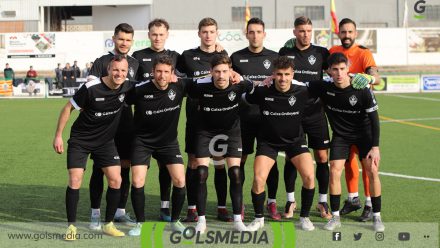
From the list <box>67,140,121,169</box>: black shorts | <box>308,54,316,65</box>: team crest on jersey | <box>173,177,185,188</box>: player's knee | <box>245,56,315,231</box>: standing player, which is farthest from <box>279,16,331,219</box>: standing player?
<box>67,140,121,169</box>: black shorts

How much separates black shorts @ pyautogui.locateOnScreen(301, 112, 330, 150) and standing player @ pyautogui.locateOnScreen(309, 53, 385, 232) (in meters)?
0.27

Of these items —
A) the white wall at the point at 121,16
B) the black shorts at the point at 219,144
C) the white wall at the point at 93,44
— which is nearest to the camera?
the black shorts at the point at 219,144

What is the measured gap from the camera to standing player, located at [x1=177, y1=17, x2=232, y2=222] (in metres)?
7.54

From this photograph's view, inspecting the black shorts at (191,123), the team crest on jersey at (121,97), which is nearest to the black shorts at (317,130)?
the black shorts at (191,123)

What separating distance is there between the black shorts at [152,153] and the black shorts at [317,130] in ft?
5.38

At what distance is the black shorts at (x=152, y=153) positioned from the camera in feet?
23.1

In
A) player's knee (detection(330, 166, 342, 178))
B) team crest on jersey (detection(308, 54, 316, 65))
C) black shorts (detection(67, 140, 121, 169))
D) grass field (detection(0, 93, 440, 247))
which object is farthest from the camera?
grass field (detection(0, 93, 440, 247))

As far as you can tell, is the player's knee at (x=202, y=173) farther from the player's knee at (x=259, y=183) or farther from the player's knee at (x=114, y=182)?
the player's knee at (x=114, y=182)

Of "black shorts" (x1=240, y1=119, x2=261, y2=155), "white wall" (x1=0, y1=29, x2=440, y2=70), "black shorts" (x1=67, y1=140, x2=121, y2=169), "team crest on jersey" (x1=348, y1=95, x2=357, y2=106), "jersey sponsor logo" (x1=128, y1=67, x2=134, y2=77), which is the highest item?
"white wall" (x1=0, y1=29, x2=440, y2=70)

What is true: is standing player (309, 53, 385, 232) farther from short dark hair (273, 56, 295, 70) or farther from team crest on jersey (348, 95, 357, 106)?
short dark hair (273, 56, 295, 70)

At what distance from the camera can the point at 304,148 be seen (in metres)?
7.27

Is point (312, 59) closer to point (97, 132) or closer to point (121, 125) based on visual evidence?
point (121, 125)

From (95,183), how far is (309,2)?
5228cm

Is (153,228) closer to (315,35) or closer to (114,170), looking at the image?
(114,170)
